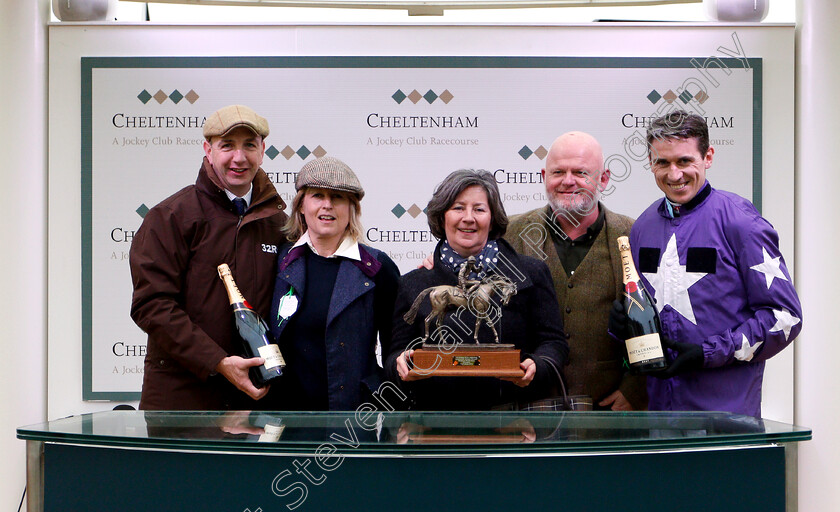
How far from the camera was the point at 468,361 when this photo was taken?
3219 millimetres

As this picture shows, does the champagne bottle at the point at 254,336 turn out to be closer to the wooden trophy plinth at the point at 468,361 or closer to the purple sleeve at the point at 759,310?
the wooden trophy plinth at the point at 468,361

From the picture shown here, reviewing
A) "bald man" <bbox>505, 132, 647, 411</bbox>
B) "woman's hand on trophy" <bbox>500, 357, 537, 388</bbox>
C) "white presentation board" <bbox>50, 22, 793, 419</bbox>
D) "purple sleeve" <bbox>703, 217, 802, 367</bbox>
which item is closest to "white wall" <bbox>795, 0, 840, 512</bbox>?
"white presentation board" <bbox>50, 22, 793, 419</bbox>

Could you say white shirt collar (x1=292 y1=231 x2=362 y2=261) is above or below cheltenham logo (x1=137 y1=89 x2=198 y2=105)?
below

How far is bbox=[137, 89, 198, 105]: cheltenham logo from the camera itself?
4.78 m

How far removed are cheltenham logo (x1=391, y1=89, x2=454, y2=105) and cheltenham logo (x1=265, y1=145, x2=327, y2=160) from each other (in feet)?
1.75

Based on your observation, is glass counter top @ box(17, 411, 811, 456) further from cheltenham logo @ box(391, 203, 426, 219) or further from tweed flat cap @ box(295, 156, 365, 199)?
cheltenham logo @ box(391, 203, 426, 219)

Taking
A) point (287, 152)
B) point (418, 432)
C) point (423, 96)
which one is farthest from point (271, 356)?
point (423, 96)

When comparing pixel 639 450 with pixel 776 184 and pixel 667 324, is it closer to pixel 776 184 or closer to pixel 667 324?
pixel 667 324

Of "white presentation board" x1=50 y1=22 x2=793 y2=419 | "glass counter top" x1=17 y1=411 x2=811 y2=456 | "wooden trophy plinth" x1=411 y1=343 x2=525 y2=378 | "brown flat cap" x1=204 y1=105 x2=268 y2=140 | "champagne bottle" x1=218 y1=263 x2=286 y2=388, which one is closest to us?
"glass counter top" x1=17 y1=411 x2=811 y2=456

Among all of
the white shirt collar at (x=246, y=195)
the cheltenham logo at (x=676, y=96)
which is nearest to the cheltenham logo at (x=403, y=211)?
the white shirt collar at (x=246, y=195)

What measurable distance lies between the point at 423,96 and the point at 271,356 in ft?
6.96

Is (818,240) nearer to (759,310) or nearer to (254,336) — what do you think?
(759,310)

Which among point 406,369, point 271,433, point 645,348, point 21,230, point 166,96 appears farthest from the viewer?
point 166,96

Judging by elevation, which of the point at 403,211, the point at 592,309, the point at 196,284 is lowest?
the point at 592,309
